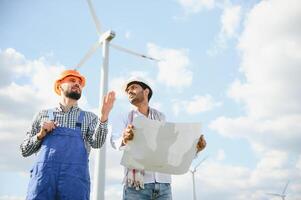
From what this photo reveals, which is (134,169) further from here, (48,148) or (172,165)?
(48,148)

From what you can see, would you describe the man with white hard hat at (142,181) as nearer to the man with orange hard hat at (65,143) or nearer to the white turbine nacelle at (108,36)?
the man with orange hard hat at (65,143)

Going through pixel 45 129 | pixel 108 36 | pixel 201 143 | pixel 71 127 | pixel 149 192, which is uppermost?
pixel 108 36

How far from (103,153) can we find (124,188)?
318 inches

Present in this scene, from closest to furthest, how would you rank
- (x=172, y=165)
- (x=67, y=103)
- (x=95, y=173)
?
1. (x=172, y=165)
2. (x=67, y=103)
3. (x=95, y=173)

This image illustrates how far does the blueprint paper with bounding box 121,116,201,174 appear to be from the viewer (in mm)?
5020

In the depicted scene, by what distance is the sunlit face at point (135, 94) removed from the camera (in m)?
5.84

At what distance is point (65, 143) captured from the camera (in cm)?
504

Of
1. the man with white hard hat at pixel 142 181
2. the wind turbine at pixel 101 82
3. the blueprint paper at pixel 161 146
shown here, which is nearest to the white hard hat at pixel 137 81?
the man with white hard hat at pixel 142 181

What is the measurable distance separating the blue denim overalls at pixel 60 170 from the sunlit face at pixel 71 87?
649 millimetres

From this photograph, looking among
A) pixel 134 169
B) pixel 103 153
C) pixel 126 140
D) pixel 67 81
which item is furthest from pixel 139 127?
pixel 103 153

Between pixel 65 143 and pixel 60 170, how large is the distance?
0.36 metres

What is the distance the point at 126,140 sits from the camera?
4.99 metres

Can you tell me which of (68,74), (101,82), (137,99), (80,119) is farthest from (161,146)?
(101,82)

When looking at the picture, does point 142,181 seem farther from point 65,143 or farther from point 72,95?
point 72,95
